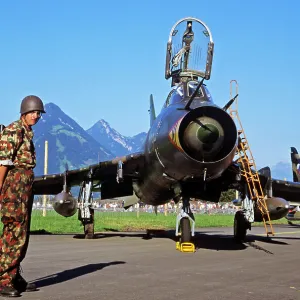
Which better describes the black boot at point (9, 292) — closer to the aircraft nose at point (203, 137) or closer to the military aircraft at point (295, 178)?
the aircraft nose at point (203, 137)

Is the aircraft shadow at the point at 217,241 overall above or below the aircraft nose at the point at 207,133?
below

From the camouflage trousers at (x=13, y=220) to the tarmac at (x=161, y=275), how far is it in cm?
37

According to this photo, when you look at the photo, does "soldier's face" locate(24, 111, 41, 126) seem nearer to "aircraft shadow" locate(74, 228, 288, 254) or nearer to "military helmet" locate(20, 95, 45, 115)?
"military helmet" locate(20, 95, 45, 115)

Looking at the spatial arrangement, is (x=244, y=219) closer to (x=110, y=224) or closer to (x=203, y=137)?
(x=203, y=137)

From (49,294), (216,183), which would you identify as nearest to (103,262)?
(49,294)

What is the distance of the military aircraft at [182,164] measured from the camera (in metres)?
10.5

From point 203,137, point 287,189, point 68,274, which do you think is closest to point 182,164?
point 203,137

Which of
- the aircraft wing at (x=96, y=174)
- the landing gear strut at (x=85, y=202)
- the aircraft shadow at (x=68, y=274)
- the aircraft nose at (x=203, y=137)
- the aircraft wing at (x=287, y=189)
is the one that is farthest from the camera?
the aircraft wing at (x=287, y=189)

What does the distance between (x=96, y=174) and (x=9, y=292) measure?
11552 millimetres

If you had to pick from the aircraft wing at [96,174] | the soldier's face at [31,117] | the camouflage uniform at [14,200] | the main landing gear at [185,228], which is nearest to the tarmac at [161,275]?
the main landing gear at [185,228]

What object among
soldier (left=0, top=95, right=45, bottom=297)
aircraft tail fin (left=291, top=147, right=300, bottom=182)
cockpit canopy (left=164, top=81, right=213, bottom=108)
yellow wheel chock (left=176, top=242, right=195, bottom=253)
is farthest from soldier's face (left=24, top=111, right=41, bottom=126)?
aircraft tail fin (left=291, top=147, right=300, bottom=182)

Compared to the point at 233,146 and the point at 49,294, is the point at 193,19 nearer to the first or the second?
the point at 233,146

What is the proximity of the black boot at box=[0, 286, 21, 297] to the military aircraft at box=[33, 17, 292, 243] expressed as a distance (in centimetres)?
530

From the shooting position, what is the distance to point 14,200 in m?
6.12
